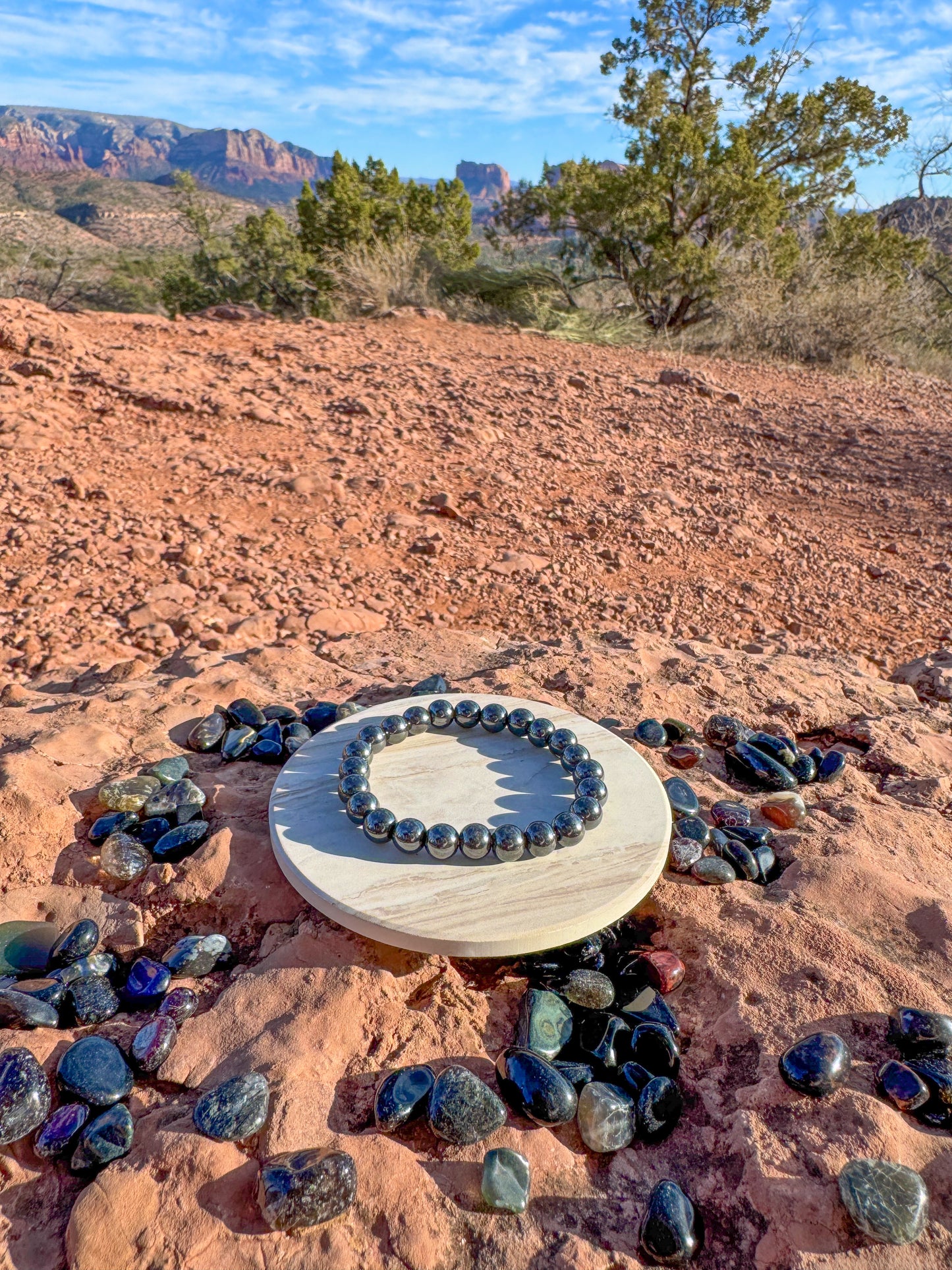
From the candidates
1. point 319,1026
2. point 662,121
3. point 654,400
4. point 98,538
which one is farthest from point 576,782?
point 662,121

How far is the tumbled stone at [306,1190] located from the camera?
121 cm

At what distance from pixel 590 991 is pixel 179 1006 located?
2.82 ft

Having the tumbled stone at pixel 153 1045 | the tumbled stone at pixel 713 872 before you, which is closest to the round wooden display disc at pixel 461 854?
the tumbled stone at pixel 713 872

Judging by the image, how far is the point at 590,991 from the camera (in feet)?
5.37

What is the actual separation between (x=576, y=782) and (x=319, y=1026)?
87 centimetres

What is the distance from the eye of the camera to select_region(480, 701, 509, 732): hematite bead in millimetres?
2246

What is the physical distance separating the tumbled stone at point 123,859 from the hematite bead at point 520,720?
1.04m

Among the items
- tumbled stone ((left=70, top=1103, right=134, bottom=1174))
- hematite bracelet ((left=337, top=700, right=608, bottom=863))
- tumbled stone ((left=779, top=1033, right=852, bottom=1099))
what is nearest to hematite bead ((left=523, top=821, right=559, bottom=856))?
hematite bracelet ((left=337, top=700, right=608, bottom=863))

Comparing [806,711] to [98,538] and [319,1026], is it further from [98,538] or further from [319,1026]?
[98,538]

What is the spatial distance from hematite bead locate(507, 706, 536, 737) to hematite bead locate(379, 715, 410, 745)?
30 centimetres

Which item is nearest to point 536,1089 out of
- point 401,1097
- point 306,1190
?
point 401,1097

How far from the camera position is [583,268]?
1045cm

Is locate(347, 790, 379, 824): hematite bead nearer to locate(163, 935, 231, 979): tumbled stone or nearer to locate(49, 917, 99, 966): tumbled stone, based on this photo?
locate(163, 935, 231, 979): tumbled stone

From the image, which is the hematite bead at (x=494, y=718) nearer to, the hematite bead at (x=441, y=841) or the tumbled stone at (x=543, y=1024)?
the hematite bead at (x=441, y=841)
